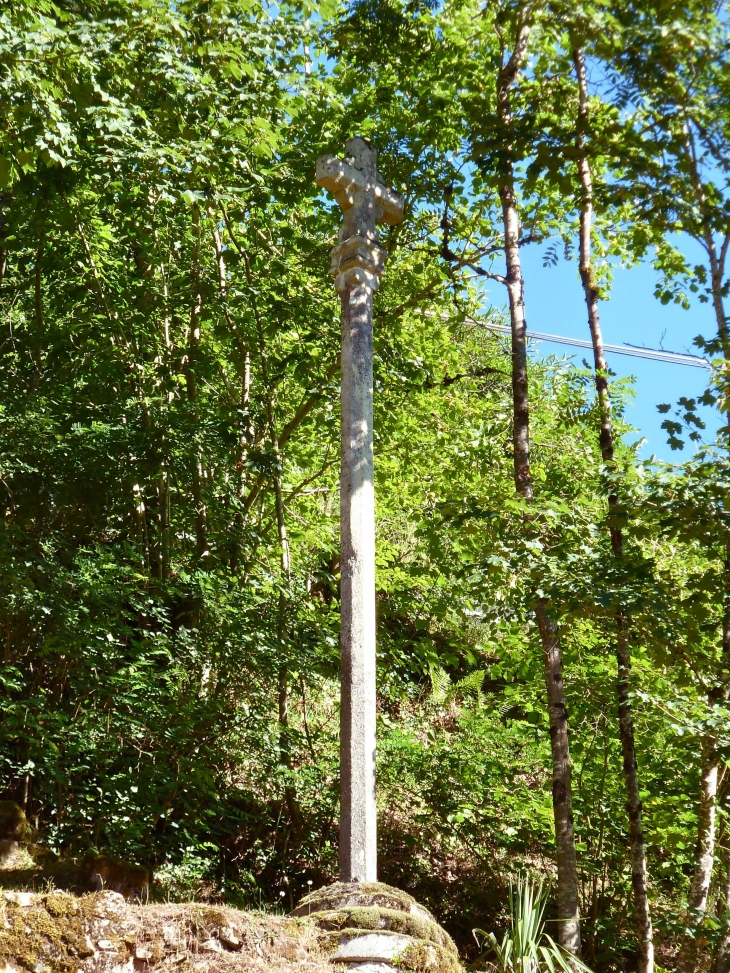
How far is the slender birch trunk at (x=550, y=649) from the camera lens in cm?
466

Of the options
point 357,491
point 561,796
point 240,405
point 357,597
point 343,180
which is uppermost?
point 343,180

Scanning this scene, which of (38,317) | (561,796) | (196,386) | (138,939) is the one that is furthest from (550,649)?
(38,317)

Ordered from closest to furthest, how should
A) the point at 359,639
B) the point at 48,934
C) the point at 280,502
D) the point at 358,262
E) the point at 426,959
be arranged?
the point at 48,934 < the point at 426,959 < the point at 359,639 < the point at 358,262 < the point at 280,502

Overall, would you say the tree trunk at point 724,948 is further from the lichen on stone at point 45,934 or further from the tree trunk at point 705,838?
the lichen on stone at point 45,934

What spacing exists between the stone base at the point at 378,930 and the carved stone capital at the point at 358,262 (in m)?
2.77

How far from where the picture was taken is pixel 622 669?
5113 millimetres

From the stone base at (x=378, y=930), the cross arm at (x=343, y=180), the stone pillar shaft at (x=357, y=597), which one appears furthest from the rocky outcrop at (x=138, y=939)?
the cross arm at (x=343, y=180)

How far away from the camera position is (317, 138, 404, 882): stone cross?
3.72 m

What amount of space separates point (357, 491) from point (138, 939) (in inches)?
79.1

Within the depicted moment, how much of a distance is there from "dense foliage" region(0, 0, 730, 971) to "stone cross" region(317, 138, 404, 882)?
66cm

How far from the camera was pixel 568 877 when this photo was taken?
4.70 meters

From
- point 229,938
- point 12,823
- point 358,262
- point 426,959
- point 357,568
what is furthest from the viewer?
point 12,823

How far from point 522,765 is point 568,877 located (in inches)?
70.2

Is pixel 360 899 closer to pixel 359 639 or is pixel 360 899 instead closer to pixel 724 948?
pixel 359 639
